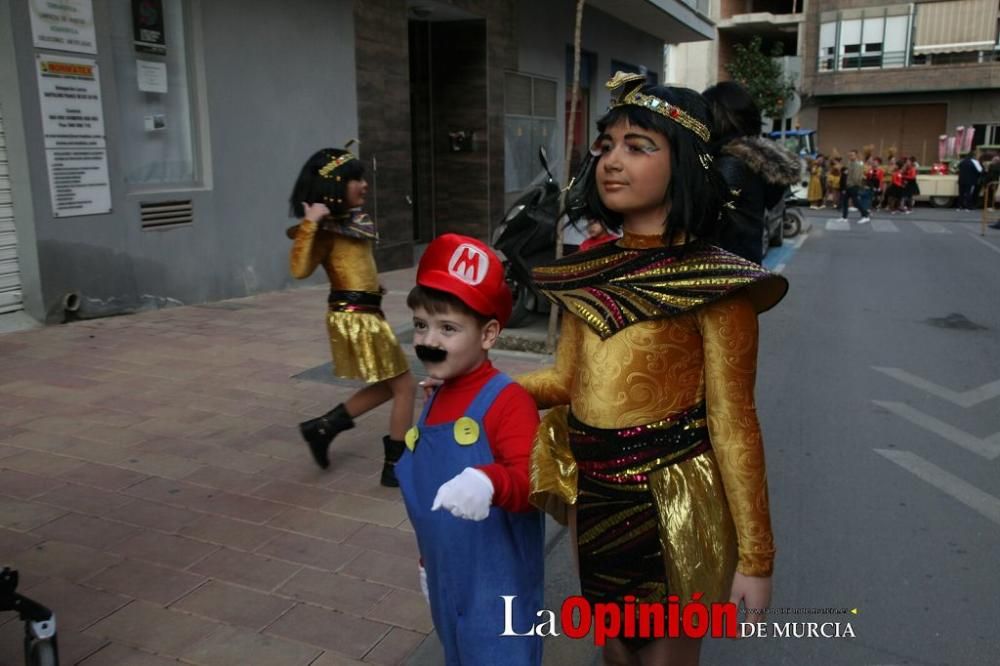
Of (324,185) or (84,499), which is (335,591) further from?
(324,185)

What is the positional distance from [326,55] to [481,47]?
4.02 meters

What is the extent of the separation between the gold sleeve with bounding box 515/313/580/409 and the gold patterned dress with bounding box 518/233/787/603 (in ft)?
0.28

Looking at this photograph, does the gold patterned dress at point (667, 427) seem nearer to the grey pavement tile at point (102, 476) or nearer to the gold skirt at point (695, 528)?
the gold skirt at point (695, 528)

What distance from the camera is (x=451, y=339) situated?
2020 millimetres

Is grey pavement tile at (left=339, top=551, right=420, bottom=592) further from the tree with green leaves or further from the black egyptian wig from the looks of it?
the tree with green leaves

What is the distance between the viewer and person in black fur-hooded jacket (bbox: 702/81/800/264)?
3678 millimetres

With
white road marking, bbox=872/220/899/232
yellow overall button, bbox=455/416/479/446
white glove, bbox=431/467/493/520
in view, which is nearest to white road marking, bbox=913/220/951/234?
white road marking, bbox=872/220/899/232

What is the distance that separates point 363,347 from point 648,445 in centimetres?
248

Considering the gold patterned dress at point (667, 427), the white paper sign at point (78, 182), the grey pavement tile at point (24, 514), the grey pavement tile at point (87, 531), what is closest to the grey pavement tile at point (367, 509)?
the grey pavement tile at point (87, 531)

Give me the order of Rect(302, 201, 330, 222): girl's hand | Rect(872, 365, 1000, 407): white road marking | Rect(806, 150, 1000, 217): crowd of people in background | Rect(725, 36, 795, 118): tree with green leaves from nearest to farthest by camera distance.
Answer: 1. Rect(302, 201, 330, 222): girl's hand
2. Rect(872, 365, 1000, 407): white road marking
3. Rect(806, 150, 1000, 217): crowd of people in background
4. Rect(725, 36, 795, 118): tree with green leaves

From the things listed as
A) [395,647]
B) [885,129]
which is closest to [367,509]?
[395,647]

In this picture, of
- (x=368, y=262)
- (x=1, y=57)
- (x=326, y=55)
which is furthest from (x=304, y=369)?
(x=326, y=55)

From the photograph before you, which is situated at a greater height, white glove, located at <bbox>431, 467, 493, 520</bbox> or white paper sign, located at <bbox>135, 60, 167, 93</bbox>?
white paper sign, located at <bbox>135, 60, 167, 93</bbox>

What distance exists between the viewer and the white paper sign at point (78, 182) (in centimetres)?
747
